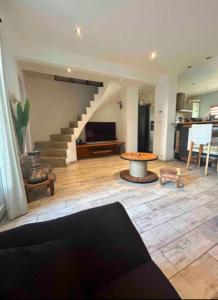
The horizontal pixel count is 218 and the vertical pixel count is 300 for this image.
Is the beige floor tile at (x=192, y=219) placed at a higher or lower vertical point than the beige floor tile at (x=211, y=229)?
higher

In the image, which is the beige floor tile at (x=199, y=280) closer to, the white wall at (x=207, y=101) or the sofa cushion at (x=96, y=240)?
the sofa cushion at (x=96, y=240)

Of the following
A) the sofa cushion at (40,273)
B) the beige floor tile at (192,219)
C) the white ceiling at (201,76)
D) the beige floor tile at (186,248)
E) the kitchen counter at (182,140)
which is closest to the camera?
the sofa cushion at (40,273)

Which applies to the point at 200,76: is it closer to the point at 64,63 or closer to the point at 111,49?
the point at 111,49

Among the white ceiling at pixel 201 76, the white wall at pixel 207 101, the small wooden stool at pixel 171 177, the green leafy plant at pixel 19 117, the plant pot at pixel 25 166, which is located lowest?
the small wooden stool at pixel 171 177

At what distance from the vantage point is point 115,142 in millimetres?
5316

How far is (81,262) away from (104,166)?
11.0 feet

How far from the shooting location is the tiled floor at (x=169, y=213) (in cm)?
113

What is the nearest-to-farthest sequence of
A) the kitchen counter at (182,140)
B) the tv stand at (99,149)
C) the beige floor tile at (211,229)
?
the beige floor tile at (211,229)
the kitchen counter at (182,140)
the tv stand at (99,149)

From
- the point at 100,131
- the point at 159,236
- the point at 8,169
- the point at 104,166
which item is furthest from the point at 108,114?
the point at 159,236

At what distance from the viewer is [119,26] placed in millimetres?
2199

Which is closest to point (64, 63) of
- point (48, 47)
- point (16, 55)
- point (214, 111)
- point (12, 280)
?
point (48, 47)

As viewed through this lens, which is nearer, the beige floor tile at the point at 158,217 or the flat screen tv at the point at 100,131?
the beige floor tile at the point at 158,217

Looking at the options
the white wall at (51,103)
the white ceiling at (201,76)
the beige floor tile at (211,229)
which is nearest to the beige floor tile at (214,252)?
the beige floor tile at (211,229)

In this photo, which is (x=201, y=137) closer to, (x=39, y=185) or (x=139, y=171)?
(x=139, y=171)
